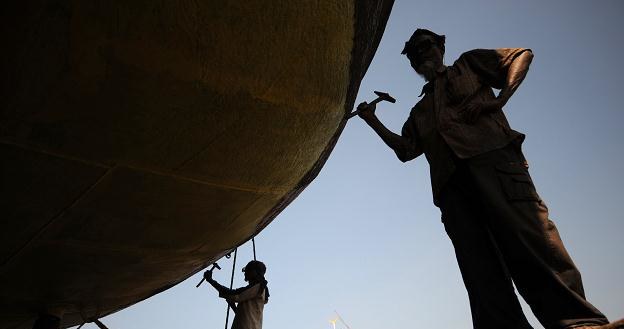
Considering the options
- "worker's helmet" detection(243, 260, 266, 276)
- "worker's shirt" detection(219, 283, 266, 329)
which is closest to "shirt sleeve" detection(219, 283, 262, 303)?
"worker's shirt" detection(219, 283, 266, 329)

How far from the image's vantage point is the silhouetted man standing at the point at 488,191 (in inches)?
57.5

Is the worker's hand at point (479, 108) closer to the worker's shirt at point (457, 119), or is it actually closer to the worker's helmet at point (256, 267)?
the worker's shirt at point (457, 119)

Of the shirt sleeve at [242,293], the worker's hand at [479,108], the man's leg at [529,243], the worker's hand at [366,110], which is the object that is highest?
the shirt sleeve at [242,293]

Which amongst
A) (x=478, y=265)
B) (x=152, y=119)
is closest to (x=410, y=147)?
(x=478, y=265)

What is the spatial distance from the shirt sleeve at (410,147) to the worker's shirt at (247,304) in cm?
303

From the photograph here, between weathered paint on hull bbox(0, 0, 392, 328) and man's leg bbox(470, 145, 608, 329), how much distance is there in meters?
0.98

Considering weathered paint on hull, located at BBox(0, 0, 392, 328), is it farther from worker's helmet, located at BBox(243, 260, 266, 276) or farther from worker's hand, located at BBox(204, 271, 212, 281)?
worker's helmet, located at BBox(243, 260, 266, 276)

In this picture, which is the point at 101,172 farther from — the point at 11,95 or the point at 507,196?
the point at 507,196

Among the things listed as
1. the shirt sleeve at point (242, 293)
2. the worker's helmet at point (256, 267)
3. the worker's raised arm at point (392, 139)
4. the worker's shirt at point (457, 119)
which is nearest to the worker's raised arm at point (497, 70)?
the worker's shirt at point (457, 119)

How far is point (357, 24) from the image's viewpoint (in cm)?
214

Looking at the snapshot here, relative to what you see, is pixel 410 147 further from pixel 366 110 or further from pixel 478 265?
pixel 478 265

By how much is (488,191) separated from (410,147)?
0.63 metres

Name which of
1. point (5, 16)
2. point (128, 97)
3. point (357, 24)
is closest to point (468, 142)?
point (357, 24)

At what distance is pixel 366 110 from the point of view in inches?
96.4
